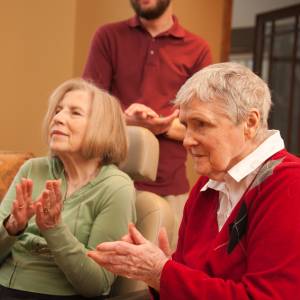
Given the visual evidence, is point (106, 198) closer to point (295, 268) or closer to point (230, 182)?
point (230, 182)

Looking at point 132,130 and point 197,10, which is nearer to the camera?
point 132,130

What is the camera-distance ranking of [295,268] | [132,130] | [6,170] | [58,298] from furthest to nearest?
1. [6,170]
2. [132,130]
3. [58,298]
4. [295,268]

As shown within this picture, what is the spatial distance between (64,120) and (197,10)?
2255 millimetres

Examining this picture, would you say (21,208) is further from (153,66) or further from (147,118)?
(153,66)

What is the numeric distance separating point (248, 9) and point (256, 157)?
6.14 metres

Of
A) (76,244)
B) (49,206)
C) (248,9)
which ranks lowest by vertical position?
(76,244)

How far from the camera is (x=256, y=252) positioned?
4.20 ft

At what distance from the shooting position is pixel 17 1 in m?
3.77

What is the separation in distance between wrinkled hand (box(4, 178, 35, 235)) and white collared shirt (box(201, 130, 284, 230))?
2.09ft

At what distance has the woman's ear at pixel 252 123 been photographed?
4.54 ft

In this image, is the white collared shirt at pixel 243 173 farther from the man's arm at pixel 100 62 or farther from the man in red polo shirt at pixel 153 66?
the man's arm at pixel 100 62

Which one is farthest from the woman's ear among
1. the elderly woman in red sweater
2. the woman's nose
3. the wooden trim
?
the wooden trim

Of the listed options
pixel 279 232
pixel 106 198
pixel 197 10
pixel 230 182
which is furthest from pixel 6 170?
pixel 197 10

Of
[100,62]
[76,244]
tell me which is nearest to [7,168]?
[100,62]
